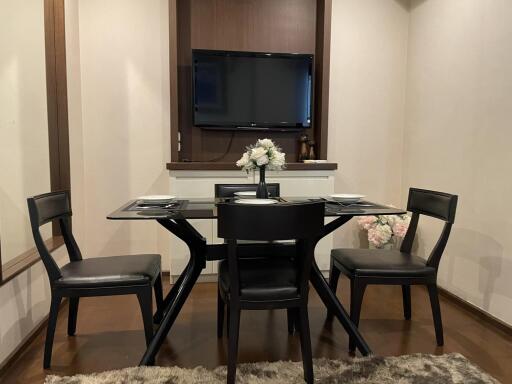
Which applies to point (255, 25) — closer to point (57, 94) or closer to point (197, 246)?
point (57, 94)

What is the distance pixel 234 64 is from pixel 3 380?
2.70 meters

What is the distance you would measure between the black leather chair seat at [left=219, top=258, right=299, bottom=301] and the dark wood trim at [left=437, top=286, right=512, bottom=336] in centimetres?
144

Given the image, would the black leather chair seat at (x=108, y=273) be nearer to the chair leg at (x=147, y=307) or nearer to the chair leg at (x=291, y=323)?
the chair leg at (x=147, y=307)

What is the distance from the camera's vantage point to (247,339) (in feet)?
7.34

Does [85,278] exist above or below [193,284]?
above

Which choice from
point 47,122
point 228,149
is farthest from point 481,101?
point 47,122

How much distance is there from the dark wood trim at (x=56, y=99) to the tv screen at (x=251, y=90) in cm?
102

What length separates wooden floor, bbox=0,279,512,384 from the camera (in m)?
1.98

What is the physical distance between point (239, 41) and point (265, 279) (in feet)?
7.97

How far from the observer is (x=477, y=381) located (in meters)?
1.79

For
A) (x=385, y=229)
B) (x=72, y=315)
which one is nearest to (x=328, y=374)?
(x=72, y=315)

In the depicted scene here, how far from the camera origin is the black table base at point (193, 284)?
197cm

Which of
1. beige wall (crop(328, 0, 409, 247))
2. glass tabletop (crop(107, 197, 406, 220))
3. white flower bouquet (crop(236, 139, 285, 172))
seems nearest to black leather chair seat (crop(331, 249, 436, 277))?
glass tabletop (crop(107, 197, 406, 220))

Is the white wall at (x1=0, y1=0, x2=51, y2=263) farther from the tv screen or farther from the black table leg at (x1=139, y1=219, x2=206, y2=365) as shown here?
the tv screen
